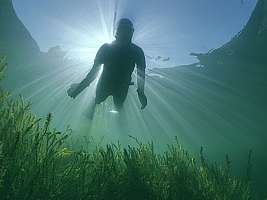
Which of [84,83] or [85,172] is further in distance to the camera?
[84,83]

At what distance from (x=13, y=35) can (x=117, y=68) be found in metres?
38.1

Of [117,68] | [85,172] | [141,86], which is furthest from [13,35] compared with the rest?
[85,172]

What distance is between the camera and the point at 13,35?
41.6 m

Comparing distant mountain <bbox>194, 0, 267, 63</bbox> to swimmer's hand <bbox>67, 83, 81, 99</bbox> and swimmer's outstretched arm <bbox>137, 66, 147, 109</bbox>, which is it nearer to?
swimmer's outstretched arm <bbox>137, 66, 147, 109</bbox>

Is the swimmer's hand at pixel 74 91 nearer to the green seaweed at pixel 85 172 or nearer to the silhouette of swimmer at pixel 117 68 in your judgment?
the silhouette of swimmer at pixel 117 68

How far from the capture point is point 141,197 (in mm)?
3492

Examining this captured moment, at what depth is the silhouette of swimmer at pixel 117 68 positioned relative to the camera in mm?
6004

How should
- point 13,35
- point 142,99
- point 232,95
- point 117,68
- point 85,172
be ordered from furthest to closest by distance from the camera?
point 13,35 < point 232,95 < point 142,99 < point 117,68 < point 85,172

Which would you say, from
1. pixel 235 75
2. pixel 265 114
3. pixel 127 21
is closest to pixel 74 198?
pixel 127 21

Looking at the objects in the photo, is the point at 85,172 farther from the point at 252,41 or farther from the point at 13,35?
the point at 13,35

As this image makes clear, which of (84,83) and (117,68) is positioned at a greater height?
(117,68)

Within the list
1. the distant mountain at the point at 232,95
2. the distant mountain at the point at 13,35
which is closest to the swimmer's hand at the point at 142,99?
the distant mountain at the point at 232,95

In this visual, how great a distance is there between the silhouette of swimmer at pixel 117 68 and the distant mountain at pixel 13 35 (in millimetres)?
34026

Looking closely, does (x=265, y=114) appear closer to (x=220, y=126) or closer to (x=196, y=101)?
(x=220, y=126)
